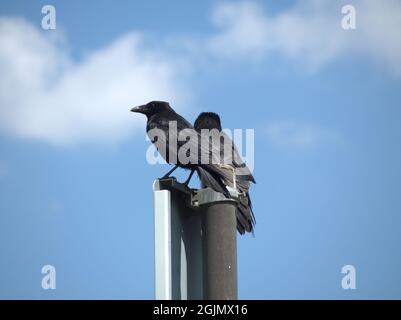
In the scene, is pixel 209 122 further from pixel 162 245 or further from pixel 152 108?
pixel 162 245

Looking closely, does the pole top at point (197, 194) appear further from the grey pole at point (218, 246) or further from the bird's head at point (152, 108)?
the bird's head at point (152, 108)

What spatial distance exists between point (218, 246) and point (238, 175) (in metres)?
5.10

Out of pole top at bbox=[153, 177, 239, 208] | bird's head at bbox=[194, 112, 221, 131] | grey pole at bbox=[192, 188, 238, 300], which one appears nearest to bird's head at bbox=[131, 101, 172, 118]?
bird's head at bbox=[194, 112, 221, 131]

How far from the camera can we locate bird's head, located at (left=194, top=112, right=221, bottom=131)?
32.4 feet

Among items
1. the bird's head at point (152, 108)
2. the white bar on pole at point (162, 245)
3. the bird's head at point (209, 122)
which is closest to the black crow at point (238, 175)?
the bird's head at point (209, 122)

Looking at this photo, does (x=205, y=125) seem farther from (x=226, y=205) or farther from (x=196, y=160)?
(x=226, y=205)

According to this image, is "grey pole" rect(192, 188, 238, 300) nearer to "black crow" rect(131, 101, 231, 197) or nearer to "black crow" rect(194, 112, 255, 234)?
"black crow" rect(194, 112, 255, 234)

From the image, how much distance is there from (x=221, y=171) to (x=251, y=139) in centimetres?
95

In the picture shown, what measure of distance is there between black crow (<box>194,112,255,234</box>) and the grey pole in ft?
4.67

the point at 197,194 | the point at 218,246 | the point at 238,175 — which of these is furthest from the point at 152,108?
the point at 218,246

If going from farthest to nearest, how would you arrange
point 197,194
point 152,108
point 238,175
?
point 152,108, point 238,175, point 197,194

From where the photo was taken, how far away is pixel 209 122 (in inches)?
392

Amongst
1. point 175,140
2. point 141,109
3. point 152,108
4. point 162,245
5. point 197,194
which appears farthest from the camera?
point 141,109
